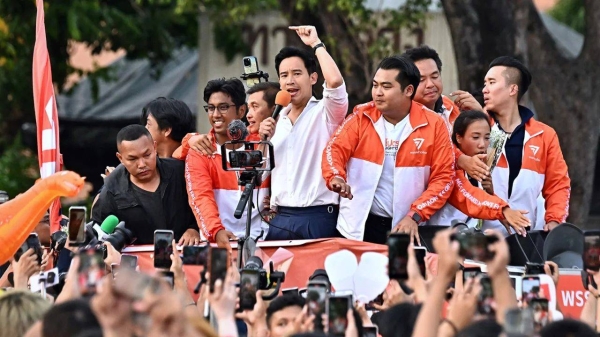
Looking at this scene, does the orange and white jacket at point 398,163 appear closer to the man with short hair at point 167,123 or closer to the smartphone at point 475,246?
the man with short hair at point 167,123

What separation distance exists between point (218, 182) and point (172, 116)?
95 cm

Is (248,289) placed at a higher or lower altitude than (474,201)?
lower

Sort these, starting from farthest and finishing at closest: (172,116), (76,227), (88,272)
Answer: (172,116) < (76,227) < (88,272)

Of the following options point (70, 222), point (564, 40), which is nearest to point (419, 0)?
point (564, 40)

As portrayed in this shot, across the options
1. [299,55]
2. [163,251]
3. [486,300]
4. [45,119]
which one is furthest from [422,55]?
[486,300]

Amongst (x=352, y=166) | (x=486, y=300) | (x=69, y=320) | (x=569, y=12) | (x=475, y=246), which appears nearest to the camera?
(x=69, y=320)

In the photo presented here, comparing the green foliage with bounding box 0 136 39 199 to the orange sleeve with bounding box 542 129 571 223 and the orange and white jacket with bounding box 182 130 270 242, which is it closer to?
the orange and white jacket with bounding box 182 130 270 242

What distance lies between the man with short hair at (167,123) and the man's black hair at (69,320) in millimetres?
4721

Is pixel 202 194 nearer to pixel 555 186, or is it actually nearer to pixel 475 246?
pixel 555 186

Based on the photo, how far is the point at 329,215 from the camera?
9125 mm

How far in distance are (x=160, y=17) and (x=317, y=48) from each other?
381 inches

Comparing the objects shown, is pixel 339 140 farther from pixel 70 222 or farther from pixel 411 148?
pixel 70 222

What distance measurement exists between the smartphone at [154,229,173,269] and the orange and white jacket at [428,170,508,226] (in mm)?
2221

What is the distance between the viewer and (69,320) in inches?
211
